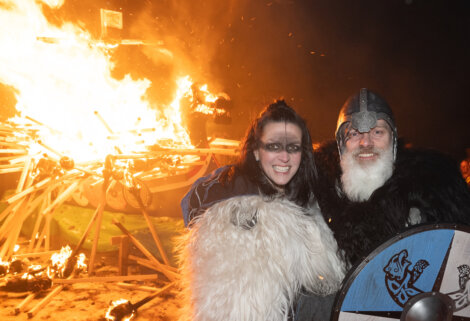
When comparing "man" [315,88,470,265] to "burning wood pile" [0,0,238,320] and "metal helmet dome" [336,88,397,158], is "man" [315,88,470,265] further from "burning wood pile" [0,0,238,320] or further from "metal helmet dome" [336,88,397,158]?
→ "burning wood pile" [0,0,238,320]

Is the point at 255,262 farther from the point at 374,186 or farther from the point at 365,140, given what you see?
the point at 365,140

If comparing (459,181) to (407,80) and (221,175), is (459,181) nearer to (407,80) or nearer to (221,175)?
(221,175)

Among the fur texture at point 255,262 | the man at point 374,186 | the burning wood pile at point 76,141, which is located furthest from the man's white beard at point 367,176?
the burning wood pile at point 76,141

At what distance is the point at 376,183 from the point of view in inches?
78.9

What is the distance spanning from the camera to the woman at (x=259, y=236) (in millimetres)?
1505

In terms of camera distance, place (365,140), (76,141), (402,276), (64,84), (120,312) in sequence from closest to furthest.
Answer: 1. (402,276)
2. (365,140)
3. (120,312)
4. (76,141)
5. (64,84)

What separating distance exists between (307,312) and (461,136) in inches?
311

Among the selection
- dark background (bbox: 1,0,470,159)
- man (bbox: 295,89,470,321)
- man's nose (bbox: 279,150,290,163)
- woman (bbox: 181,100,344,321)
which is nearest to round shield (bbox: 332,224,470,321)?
man (bbox: 295,89,470,321)

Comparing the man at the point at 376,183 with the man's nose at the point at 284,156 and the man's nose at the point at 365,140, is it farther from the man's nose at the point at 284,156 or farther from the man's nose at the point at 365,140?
the man's nose at the point at 284,156

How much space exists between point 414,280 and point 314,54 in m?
8.01

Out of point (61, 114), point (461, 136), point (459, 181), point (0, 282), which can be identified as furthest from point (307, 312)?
point (461, 136)

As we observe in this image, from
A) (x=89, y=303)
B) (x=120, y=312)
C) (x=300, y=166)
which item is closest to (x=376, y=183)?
(x=300, y=166)

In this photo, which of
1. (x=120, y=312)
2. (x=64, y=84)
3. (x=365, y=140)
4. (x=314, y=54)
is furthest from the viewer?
(x=314, y=54)

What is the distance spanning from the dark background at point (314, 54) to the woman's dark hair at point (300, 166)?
6.03 meters
